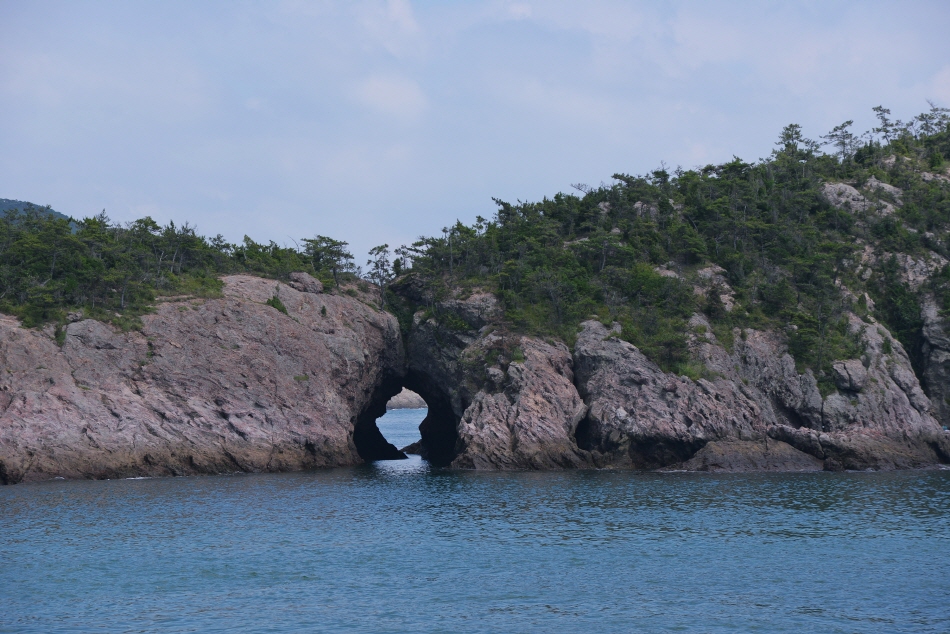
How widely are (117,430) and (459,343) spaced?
29.3 meters

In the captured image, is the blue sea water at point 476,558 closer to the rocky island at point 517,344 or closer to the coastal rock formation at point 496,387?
the rocky island at point 517,344

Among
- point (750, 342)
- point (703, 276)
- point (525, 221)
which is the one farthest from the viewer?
point (525, 221)

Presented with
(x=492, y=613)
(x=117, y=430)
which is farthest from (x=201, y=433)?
(x=492, y=613)

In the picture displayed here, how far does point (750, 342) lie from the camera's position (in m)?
67.5

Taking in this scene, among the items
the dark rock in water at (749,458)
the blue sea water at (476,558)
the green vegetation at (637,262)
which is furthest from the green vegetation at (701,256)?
the blue sea water at (476,558)

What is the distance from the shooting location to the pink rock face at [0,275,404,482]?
5069 cm

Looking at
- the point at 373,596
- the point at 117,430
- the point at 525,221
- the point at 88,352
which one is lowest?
the point at 373,596

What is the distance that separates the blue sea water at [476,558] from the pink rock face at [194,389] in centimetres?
402

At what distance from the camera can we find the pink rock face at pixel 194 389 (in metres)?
50.7

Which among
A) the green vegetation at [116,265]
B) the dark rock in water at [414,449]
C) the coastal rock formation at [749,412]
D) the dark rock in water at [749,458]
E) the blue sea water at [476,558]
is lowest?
the dark rock in water at [414,449]

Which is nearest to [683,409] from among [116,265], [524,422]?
[524,422]

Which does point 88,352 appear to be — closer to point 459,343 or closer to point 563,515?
point 459,343

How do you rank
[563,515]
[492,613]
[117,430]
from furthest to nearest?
[117,430] < [563,515] < [492,613]

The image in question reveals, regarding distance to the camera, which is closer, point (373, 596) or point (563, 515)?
point (373, 596)
